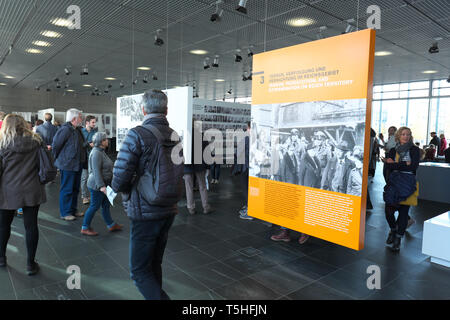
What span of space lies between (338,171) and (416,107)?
12.8 m

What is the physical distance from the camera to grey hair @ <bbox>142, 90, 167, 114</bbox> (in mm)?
2098

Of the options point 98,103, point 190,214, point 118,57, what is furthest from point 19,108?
point 190,214

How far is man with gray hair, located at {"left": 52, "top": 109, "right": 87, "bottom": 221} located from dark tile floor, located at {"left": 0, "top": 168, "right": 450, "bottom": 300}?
29 cm

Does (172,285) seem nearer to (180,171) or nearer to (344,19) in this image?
(180,171)

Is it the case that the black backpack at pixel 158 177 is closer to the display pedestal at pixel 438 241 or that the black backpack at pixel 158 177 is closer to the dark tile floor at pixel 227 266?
the dark tile floor at pixel 227 266

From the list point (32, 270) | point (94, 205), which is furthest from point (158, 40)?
point (32, 270)

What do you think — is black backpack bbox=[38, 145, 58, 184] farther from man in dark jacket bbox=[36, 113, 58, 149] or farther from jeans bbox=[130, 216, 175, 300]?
man in dark jacket bbox=[36, 113, 58, 149]

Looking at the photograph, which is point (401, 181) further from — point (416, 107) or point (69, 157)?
point (416, 107)

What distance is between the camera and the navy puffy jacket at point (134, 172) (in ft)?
6.36

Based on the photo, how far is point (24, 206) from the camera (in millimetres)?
2820

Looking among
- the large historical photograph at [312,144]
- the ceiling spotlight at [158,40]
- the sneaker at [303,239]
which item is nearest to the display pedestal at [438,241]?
the large historical photograph at [312,144]

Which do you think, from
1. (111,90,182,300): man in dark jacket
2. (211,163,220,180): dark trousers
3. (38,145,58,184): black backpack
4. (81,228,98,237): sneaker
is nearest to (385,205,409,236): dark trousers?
(111,90,182,300): man in dark jacket

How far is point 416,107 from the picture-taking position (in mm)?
13508

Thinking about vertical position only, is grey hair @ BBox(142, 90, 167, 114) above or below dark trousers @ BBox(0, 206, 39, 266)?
above
